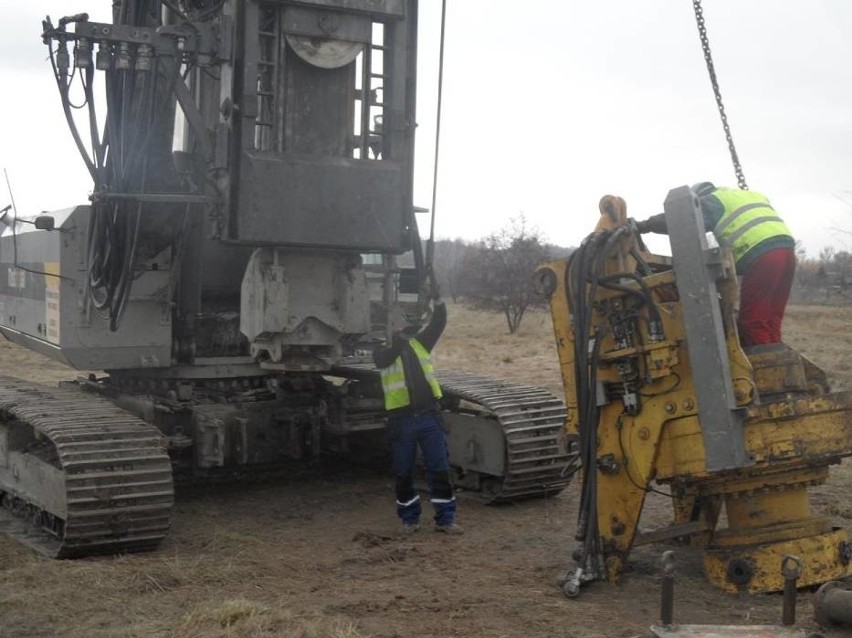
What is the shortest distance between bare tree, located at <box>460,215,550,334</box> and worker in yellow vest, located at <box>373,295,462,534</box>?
63.4ft

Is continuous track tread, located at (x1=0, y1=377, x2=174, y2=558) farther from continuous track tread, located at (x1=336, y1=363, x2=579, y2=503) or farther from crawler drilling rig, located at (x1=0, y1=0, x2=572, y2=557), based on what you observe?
continuous track tread, located at (x1=336, y1=363, x2=579, y2=503)

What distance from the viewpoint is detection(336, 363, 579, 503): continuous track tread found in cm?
849

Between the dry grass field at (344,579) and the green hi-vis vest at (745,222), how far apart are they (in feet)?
5.99

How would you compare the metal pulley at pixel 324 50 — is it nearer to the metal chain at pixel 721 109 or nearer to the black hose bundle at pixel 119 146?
the black hose bundle at pixel 119 146

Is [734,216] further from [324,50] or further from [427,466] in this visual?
[427,466]

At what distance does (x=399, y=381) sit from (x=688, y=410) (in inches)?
97.1

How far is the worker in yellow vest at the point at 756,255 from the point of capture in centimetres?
614

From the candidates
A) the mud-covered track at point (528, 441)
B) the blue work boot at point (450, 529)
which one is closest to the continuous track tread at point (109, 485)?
the blue work boot at point (450, 529)

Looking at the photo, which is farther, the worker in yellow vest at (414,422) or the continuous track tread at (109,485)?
the worker in yellow vest at (414,422)

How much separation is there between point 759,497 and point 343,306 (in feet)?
9.06

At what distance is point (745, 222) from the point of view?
20.3 feet

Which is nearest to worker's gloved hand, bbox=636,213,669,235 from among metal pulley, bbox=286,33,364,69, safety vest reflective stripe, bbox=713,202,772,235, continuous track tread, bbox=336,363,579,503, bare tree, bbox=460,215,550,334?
safety vest reflective stripe, bbox=713,202,772,235

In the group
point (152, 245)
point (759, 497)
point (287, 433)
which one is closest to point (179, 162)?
point (152, 245)

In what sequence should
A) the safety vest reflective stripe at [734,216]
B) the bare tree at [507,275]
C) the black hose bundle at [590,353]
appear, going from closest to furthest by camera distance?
the black hose bundle at [590,353]
the safety vest reflective stripe at [734,216]
the bare tree at [507,275]
